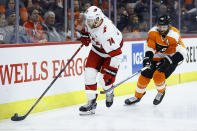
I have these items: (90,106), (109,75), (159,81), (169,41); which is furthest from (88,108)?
(169,41)

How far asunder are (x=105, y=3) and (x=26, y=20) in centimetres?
188

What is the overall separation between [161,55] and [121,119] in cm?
139

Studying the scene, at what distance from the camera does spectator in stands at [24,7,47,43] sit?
20.5 feet

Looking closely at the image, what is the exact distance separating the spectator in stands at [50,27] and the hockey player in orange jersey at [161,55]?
1187mm

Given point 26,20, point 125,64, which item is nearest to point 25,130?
point 26,20

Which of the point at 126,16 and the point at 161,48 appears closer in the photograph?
the point at 161,48

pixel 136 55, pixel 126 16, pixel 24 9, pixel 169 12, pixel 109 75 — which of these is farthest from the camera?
pixel 169 12

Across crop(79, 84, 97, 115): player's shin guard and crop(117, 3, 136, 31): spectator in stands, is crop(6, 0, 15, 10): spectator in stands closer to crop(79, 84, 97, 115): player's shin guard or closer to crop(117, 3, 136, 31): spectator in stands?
crop(79, 84, 97, 115): player's shin guard

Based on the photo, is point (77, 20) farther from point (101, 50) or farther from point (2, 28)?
point (2, 28)

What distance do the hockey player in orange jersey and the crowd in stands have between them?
1163 millimetres

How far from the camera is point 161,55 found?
6590mm

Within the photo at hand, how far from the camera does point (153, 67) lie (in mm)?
6465

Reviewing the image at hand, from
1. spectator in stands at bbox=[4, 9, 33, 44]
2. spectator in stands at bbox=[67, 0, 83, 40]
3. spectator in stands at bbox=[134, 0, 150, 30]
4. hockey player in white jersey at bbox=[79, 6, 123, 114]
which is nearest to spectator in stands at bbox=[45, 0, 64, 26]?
spectator in stands at bbox=[67, 0, 83, 40]

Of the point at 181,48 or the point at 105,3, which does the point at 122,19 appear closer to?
the point at 105,3
